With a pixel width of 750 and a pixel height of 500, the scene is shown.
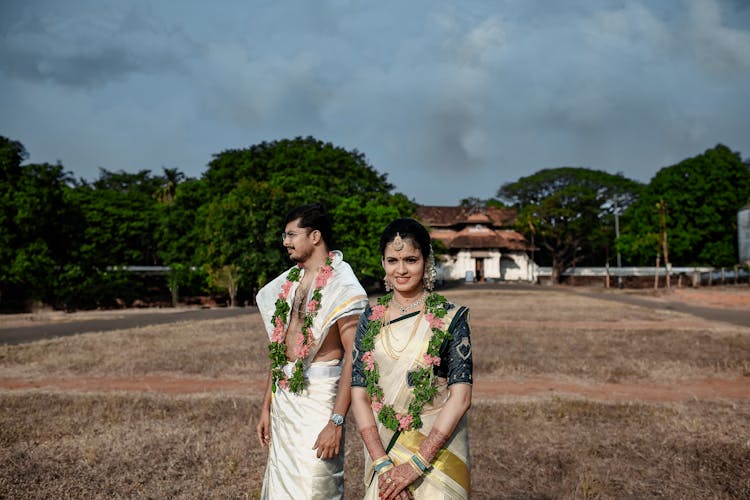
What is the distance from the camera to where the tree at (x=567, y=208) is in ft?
153

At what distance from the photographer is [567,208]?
46344 millimetres

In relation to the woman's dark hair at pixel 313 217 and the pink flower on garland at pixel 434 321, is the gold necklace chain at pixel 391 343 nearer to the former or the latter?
the pink flower on garland at pixel 434 321

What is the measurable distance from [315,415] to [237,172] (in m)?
34.0

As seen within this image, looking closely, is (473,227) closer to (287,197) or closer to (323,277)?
(287,197)

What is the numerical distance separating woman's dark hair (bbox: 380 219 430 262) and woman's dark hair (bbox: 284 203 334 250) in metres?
0.83

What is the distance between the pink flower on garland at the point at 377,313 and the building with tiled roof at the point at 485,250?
48.3m

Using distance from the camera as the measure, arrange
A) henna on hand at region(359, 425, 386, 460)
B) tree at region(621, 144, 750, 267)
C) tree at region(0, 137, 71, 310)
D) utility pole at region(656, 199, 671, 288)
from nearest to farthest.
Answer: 1. henna on hand at region(359, 425, 386, 460)
2. tree at region(0, 137, 71, 310)
3. utility pole at region(656, 199, 671, 288)
4. tree at region(621, 144, 750, 267)

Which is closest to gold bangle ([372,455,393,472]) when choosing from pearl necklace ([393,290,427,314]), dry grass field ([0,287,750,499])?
pearl necklace ([393,290,427,314])

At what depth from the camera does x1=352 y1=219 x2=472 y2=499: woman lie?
7.12 feet

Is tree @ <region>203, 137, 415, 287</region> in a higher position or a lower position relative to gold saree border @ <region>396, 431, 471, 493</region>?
higher

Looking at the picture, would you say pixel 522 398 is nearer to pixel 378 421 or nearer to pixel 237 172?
pixel 378 421

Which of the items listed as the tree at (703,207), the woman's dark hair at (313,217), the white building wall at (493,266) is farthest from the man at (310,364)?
the white building wall at (493,266)

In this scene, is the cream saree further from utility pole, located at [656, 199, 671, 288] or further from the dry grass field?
utility pole, located at [656, 199, 671, 288]

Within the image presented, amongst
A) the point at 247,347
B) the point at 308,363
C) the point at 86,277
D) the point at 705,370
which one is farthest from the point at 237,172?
the point at 308,363
